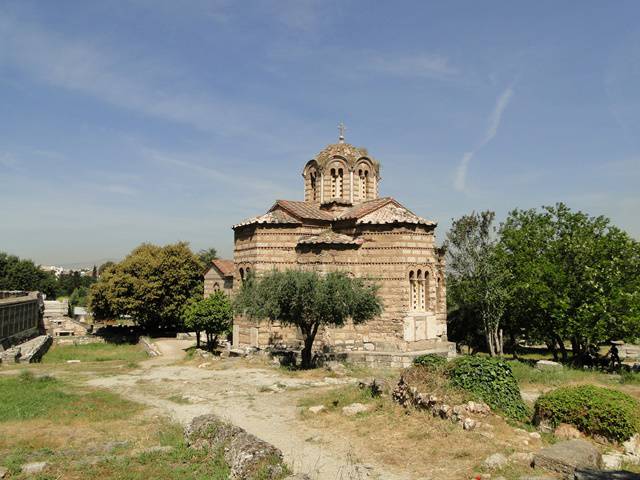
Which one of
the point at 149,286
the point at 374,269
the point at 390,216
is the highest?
the point at 390,216

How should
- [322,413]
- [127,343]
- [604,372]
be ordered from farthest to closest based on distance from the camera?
[127,343] < [604,372] < [322,413]

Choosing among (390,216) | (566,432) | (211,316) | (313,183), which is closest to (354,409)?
(566,432)

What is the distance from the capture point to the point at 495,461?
8344mm

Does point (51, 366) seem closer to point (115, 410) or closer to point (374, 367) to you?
point (115, 410)

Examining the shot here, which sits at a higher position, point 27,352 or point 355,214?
point 355,214

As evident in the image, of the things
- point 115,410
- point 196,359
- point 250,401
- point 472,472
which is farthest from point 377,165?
point 472,472

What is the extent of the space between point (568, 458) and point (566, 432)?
2276mm

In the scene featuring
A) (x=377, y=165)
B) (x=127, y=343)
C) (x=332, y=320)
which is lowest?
(x=127, y=343)

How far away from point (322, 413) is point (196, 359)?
11996 mm

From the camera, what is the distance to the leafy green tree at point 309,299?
17781 millimetres

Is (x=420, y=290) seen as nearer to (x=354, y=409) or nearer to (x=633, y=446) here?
(x=354, y=409)

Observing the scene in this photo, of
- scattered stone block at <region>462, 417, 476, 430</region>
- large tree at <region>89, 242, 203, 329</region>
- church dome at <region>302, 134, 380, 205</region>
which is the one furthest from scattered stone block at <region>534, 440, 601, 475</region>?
large tree at <region>89, 242, 203, 329</region>

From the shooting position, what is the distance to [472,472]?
26.8 feet

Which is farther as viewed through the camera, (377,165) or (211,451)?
(377,165)
